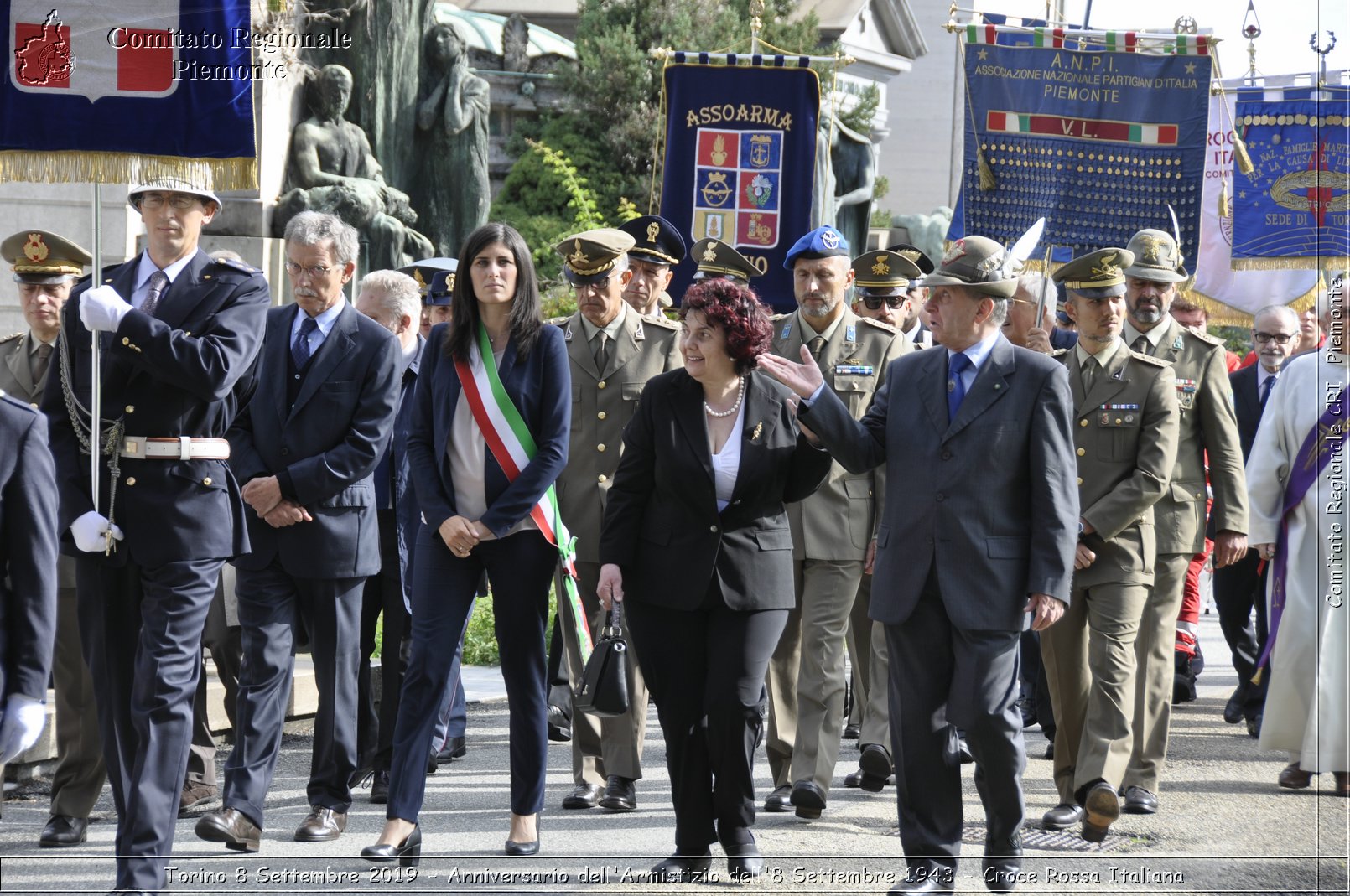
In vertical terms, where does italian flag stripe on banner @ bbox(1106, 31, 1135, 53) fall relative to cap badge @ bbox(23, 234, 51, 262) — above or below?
above

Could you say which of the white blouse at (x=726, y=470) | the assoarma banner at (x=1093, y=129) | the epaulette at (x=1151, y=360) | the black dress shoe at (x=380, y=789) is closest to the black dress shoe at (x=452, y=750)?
the black dress shoe at (x=380, y=789)

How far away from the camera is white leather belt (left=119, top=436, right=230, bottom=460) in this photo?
595 centimetres

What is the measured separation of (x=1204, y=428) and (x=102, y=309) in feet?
16.2

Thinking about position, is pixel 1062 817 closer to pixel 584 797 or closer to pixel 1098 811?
pixel 1098 811

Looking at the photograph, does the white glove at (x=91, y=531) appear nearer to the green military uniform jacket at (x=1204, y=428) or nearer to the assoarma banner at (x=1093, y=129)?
the green military uniform jacket at (x=1204, y=428)

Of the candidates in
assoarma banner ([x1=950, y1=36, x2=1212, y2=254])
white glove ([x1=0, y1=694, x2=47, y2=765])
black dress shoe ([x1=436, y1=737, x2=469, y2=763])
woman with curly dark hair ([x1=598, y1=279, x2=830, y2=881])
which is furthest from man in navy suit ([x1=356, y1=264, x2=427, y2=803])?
assoarma banner ([x1=950, y1=36, x2=1212, y2=254])

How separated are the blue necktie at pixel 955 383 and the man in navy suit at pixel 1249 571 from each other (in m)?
4.56

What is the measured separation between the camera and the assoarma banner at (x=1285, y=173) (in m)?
9.70

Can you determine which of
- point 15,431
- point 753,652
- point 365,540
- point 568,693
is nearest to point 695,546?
point 753,652

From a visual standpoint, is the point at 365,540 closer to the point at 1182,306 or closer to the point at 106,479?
the point at 106,479

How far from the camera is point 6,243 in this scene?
738 centimetres

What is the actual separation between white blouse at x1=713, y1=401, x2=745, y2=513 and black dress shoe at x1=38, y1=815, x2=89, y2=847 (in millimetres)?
2767

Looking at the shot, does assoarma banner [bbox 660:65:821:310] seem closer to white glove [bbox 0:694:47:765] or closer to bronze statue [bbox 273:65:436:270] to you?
bronze statue [bbox 273:65:436:270]

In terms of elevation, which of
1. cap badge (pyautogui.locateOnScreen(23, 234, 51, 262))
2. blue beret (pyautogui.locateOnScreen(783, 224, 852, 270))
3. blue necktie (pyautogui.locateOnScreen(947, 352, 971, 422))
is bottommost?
blue necktie (pyautogui.locateOnScreen(947, 352, 971, 422))
